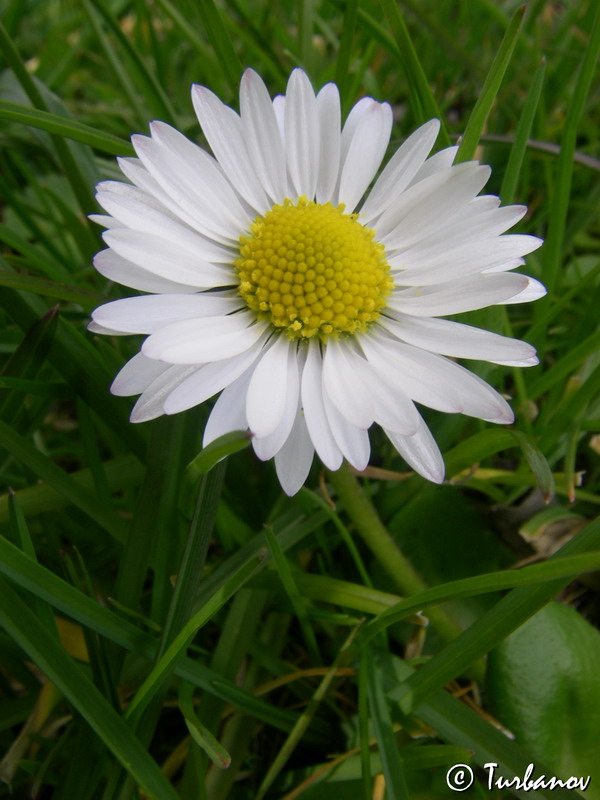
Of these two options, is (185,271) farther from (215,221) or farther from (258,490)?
(258,490)

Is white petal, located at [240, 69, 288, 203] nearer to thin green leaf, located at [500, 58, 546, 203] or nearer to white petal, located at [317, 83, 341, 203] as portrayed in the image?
white petal, located at [317, 83, 341, 203]

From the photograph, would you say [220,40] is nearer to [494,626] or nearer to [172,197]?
[172,197]

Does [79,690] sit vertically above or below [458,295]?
below

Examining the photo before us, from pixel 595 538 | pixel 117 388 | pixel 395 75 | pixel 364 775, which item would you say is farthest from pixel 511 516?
pixel 395 75

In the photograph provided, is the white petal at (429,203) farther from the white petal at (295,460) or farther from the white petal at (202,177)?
the white petal at (295,460)

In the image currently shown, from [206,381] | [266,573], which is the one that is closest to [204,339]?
[206,381]

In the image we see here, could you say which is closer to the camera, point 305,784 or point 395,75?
point 305,784
